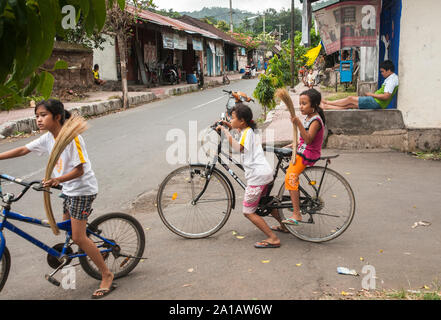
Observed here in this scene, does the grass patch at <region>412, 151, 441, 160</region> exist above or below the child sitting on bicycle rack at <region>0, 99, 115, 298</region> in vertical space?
below

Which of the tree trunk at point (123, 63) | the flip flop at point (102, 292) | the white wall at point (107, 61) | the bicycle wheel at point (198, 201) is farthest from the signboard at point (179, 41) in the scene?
the flip flop at point (102, 292)

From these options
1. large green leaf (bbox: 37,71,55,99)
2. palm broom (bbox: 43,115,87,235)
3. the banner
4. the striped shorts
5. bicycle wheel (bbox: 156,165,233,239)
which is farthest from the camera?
the banner

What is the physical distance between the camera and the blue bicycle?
302 cm

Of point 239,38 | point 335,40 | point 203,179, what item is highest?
point 239,38

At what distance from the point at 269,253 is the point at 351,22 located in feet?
18.4

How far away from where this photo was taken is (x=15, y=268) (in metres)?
3.76

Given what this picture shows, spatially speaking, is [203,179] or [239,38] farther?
[239,38]

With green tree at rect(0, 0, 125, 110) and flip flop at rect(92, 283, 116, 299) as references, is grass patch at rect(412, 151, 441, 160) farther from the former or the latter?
green tree at rect(0, 0, 125, 110)

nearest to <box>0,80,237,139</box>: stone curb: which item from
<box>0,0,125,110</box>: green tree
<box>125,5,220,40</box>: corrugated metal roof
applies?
<box>125,5,220,40</box>: corrugated metal roof

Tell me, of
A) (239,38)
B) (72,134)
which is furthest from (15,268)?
(239,38)
